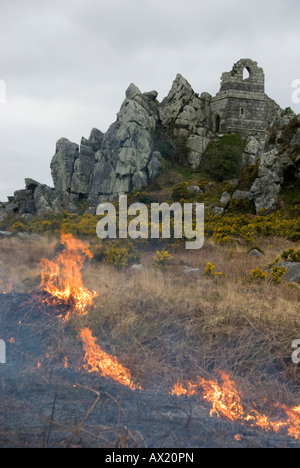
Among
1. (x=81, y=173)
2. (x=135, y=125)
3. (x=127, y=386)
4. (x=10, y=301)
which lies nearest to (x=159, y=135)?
(x=135, y=125)

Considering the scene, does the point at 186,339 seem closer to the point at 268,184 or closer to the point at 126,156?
the point at 268,184

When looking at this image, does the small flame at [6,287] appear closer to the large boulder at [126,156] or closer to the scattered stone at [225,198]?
the scattered stone at [225,198]

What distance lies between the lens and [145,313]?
7.78 metres

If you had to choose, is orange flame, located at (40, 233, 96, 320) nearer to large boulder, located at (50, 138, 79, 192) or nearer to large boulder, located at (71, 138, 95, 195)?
large boulder, located at (71, 138, 95, 195)

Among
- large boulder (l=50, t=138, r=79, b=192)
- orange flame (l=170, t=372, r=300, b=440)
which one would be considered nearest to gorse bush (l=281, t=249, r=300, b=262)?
orange flame (l=170, t=372, r=300, b=440)

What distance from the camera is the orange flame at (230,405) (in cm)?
493

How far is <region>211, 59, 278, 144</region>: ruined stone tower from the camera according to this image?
133ft

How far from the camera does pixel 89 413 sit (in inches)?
194

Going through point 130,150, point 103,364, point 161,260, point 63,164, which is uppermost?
point 130,150

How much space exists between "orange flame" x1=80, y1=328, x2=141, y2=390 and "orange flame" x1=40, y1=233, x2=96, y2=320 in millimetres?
1118

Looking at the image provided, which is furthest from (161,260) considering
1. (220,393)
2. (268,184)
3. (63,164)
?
(63,164)

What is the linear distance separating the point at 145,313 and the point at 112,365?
5.54 feet

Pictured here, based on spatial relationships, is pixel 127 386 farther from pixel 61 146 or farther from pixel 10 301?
pixel 61 146

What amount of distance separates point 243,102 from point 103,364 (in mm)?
40124
